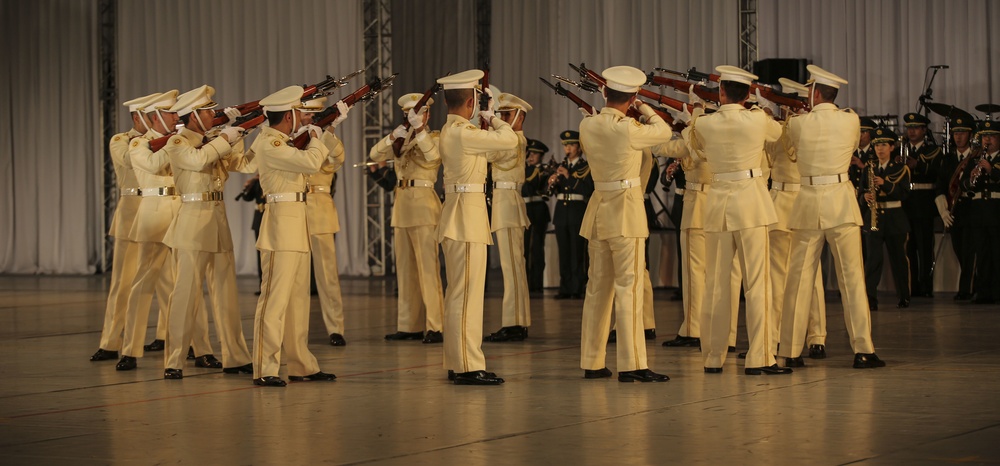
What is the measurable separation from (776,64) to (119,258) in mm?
8189

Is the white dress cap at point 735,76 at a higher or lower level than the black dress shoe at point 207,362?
higher

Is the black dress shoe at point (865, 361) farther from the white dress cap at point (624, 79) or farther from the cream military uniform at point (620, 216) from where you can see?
the white dress cap at point (624, 79)

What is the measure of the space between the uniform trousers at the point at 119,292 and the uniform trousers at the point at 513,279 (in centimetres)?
251

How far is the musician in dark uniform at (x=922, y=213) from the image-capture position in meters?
12.2

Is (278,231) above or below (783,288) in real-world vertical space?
above

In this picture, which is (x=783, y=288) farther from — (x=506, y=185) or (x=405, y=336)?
(x=405, y=336)

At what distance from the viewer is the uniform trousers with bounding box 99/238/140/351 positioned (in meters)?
8.35

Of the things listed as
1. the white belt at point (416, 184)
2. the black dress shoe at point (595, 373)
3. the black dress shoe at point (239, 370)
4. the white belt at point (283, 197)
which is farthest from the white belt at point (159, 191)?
the black dress shoe at point (595, 373)

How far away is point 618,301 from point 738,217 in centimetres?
82

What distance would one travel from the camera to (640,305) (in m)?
6.89

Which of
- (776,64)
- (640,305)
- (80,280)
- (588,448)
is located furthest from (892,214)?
(80,280)

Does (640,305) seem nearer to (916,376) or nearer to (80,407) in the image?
(916,376)

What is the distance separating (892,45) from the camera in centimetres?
1426

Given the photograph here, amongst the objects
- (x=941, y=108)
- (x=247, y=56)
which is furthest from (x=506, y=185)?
(x=247, y=56)
